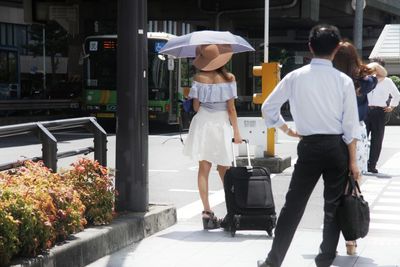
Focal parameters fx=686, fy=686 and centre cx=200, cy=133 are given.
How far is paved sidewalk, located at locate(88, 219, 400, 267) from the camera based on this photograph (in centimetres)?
573

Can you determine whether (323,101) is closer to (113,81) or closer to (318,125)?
(318,125)

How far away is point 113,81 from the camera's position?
23359 millimetres

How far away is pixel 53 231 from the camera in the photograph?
16.6ft

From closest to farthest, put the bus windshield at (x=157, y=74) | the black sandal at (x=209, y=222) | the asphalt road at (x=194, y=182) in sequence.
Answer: the black sandal at (x=209, y=222), the asphalt road at (x=194, y=182), the bus windshield at (x=157, y=74)

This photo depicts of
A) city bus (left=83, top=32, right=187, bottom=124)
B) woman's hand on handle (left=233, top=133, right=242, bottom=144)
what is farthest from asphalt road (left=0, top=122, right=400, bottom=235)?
city bus (left=83, top=32, right=187, bottom=124)

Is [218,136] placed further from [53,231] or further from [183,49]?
[53,231]

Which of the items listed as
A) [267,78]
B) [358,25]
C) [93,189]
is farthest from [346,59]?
[358,25]

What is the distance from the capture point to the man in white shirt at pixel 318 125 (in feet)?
15.8

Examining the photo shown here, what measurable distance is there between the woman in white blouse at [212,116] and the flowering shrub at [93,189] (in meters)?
1.23

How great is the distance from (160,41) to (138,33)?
54.8 feet

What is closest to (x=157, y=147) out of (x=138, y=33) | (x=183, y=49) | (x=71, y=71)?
(x=183, y=49)

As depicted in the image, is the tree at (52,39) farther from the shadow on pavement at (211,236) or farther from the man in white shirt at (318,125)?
the man in white shirt at (318,125)

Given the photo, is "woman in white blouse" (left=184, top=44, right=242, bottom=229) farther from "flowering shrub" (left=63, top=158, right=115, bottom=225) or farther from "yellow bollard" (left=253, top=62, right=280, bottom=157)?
"yellow bollard" (left=253, top=62, right=280, bottom=157)

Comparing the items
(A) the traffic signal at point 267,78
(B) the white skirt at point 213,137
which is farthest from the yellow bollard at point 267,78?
(B) the white skirt at point 213,137
